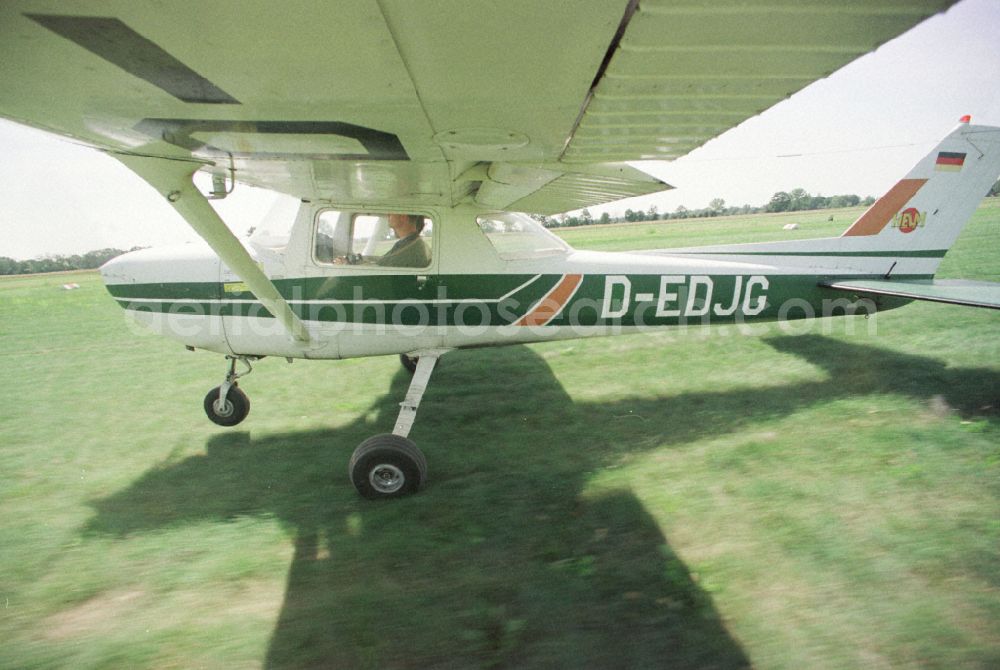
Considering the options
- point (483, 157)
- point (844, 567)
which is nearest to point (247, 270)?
point (483, 157)

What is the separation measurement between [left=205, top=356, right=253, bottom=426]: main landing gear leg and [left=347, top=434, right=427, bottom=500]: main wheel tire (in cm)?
191

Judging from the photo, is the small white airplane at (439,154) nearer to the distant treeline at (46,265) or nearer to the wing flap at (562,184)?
the wing flap at (562,184)

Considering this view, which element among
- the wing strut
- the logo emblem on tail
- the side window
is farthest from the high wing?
the logo emblem on tail

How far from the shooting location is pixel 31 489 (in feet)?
11.6

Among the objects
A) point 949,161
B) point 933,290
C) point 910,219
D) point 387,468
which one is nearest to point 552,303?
point 387,468

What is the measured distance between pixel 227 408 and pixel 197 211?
2.42 m

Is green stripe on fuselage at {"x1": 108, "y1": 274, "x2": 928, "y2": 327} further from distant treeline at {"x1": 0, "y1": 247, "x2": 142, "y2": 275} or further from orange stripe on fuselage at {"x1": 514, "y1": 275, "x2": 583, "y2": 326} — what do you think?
distant treeline at {"x1": 0, "y1": 247, "x2": 142, "y2": 275}

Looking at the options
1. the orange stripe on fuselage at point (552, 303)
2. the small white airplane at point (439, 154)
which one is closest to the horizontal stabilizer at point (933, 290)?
the small white airplane at point (439, 154)

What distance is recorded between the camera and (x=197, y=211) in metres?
2.71

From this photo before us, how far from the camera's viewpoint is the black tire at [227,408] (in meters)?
4.50

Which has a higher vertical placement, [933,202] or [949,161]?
[949,161]

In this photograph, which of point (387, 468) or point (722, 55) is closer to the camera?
point (722, 55)

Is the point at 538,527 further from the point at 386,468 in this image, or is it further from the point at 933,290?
the point at 933,290

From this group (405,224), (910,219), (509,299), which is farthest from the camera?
(910,219)
